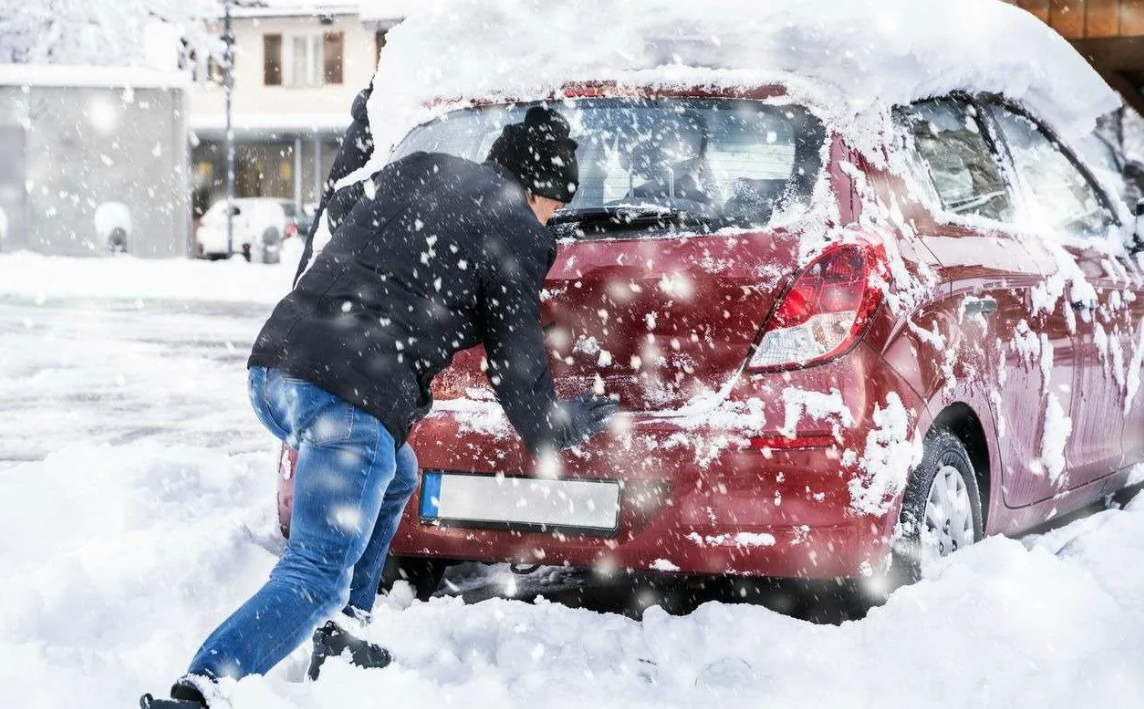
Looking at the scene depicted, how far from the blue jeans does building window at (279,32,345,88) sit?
139ft

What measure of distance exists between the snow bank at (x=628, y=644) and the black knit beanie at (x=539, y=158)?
1.21 metres

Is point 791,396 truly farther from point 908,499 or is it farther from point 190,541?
point 190,541

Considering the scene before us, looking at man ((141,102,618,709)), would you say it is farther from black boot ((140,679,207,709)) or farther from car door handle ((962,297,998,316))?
car door handle ((962,297,998,316))

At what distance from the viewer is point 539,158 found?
3146 mm

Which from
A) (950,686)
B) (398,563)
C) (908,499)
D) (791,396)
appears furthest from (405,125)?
(950,686)

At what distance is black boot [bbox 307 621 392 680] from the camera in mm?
3477

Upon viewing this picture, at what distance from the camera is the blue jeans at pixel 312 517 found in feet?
9.64

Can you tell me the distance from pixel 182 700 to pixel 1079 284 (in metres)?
3.37

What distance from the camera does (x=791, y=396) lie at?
3463 mm

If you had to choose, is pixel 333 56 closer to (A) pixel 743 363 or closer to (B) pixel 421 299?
(A) pixel 743 363

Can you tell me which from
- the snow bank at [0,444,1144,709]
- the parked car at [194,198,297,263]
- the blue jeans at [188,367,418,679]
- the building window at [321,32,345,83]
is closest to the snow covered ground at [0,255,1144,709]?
the snow bank at [0,444,1144,709]

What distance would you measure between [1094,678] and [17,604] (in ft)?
9.27

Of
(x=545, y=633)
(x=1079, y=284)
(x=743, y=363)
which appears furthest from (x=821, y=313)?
(x=1079, y=284)

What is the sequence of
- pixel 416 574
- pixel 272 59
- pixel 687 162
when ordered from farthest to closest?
pixel 272 59 < pixel 416 574 < pixel 687 162
